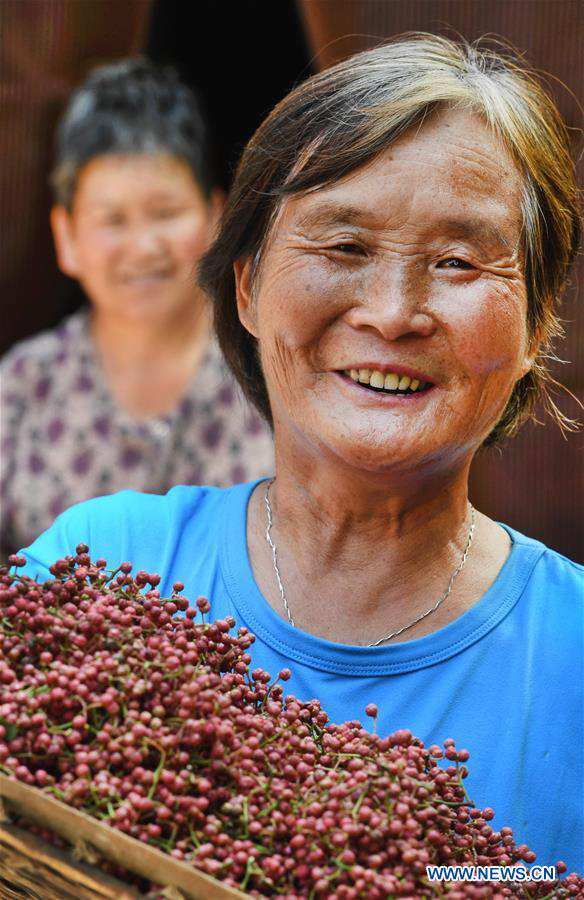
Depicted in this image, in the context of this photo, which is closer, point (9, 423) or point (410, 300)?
point (410, 300)

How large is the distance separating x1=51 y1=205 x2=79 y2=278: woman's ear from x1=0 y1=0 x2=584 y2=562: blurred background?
9cm

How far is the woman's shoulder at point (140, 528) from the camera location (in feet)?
6.47

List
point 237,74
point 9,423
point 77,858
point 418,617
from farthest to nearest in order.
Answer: point 237,74
point 9,423
point 418,617
point 77,858

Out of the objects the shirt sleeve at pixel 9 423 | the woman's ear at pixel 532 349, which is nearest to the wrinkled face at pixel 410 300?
the woman's ear at pixel 532 349

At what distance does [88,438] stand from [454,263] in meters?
2.86

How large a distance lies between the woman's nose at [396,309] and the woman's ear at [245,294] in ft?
1.18

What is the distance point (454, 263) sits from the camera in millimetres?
1768

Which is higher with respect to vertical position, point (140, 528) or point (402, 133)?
point (402, 133)

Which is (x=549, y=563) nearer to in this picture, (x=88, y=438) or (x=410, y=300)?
(x=410, y=300)

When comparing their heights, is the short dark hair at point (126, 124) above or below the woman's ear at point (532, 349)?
above

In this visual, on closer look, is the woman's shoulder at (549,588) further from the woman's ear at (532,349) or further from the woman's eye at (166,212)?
the woman's eye at (166,212)

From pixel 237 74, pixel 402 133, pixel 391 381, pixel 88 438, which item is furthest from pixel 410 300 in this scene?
pixel 237 74

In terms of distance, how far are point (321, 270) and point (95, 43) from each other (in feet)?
9.80

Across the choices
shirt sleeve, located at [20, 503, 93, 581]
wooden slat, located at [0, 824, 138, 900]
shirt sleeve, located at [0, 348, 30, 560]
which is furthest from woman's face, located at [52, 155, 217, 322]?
wooden slat, located at [0, 824, 138, 900]
